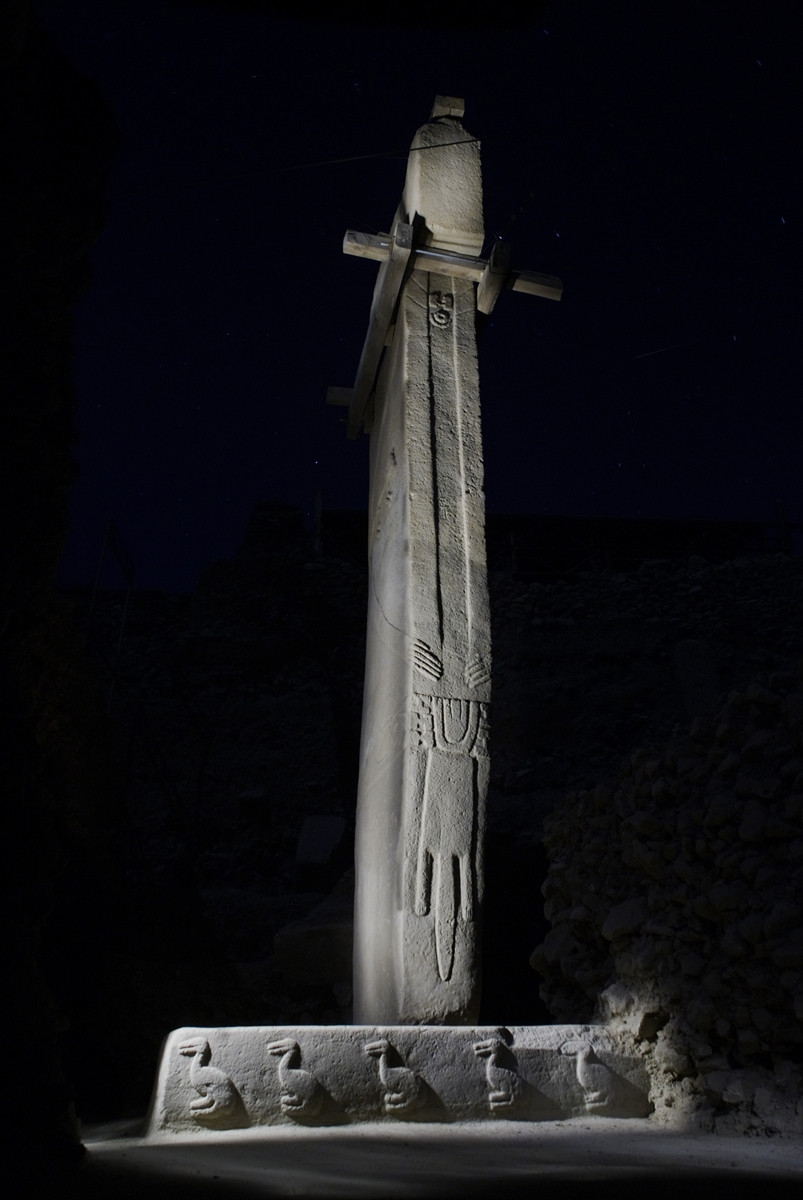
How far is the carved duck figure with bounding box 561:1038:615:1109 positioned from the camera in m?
3.69

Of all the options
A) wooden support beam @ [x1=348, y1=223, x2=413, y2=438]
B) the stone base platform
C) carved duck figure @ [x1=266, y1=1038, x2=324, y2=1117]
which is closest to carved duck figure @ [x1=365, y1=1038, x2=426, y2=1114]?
the stone base platform

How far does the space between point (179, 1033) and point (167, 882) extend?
6.69 m

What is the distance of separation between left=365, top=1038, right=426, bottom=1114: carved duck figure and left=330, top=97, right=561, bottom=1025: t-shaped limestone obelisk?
0.35 m

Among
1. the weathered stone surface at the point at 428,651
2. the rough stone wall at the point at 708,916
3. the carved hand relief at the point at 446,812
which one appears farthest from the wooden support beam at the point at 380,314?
the rough stone wall at the point at 708,916

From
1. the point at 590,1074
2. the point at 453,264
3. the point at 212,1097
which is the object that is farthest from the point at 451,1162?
the point at 453,264

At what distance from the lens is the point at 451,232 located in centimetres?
559

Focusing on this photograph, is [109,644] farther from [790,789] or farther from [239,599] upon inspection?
[790,789]

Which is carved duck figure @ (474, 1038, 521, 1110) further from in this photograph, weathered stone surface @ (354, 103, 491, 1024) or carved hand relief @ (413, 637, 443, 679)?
carved hand relief @ (413, 637, 443, 679)

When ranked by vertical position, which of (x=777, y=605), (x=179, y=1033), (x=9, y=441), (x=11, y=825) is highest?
(x=777, y=605)

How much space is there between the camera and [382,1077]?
11.4 ft

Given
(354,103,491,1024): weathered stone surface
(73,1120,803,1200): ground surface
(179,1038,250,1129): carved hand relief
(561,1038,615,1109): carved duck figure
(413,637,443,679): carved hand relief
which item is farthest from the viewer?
(413,637,443,679): carved hand relief

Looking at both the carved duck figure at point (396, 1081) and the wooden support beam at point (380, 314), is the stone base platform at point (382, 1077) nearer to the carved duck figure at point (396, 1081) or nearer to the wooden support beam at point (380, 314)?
the carved duck figure at point (396, 1081)

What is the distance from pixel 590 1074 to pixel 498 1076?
0.45 m

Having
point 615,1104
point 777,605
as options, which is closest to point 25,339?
point 615,1104
